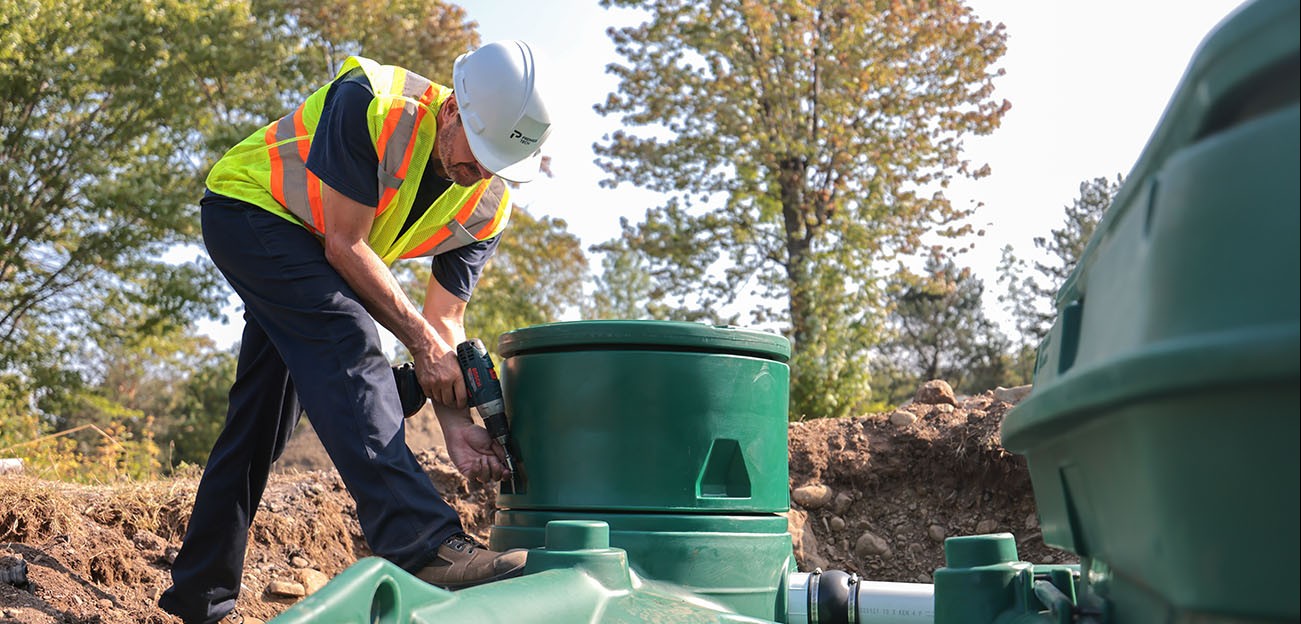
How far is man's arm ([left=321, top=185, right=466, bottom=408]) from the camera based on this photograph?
254 centimetres

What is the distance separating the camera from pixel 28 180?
535 inches

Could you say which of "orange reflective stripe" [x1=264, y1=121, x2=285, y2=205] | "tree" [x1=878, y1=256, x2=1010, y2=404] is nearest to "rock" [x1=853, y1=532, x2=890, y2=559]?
"orange reflective stripe" [x1=264, y1=121, x2=285, y2=205]

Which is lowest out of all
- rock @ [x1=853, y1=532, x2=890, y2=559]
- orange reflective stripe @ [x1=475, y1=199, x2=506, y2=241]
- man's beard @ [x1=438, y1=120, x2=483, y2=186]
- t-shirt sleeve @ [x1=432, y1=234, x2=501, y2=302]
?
rock @ [x1=853, y1=532, x2=890, y2=559]

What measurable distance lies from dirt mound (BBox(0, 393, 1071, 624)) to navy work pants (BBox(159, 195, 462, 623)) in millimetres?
474

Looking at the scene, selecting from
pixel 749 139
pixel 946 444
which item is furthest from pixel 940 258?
pixel 946 444

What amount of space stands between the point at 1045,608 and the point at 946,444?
372cm

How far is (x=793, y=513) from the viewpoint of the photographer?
507 centimetres

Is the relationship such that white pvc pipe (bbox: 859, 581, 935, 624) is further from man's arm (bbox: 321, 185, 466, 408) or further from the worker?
man's arm (bbox: 321, 185, 466, 408)

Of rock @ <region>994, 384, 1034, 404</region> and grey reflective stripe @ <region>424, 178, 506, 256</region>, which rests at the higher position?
grey reflective stripe @ <region>424, 178, 506, 256</region>

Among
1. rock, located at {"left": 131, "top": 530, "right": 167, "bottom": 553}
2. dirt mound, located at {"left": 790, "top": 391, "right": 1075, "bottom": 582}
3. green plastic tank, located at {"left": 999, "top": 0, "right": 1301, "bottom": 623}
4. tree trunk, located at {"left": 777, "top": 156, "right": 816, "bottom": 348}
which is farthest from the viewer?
tree trunk, located at {"left": 777, "top": 156, "right": 816, "bottom": 348}

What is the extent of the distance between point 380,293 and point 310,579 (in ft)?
6.17

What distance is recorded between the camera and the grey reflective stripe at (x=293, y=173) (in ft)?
8.86

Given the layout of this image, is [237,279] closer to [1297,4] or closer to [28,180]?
[1297,4]

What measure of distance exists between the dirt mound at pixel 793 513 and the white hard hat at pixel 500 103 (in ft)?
6.24
